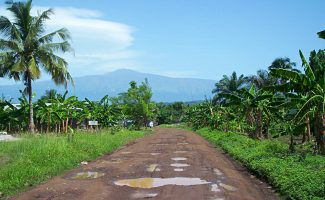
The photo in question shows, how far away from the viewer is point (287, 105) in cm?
1983

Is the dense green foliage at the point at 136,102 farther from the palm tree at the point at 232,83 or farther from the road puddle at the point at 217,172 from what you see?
the road puddle at the point at 217,172

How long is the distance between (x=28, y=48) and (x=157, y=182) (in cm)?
1928

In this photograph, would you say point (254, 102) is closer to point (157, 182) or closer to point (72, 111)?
point (72, 111)

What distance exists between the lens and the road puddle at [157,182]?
1127cm

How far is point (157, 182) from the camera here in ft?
38.4

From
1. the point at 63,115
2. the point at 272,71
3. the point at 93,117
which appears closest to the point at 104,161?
the point at 272,71

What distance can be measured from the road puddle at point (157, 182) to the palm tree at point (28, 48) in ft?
57.6

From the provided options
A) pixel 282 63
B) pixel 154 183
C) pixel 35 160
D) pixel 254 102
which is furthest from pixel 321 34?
pixel 282 63

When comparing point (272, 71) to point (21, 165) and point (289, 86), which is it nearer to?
point (289, 86)

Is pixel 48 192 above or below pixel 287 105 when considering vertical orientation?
below

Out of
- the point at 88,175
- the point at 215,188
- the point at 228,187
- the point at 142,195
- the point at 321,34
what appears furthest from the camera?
the point at 321,34

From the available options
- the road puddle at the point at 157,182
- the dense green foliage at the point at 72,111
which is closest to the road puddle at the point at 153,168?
the road puddle at the point at 157,182

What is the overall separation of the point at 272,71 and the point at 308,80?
1.62 meters

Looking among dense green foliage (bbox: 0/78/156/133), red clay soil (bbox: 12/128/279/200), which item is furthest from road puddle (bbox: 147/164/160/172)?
dense green foliage (bbox: 0/78/156/133)
